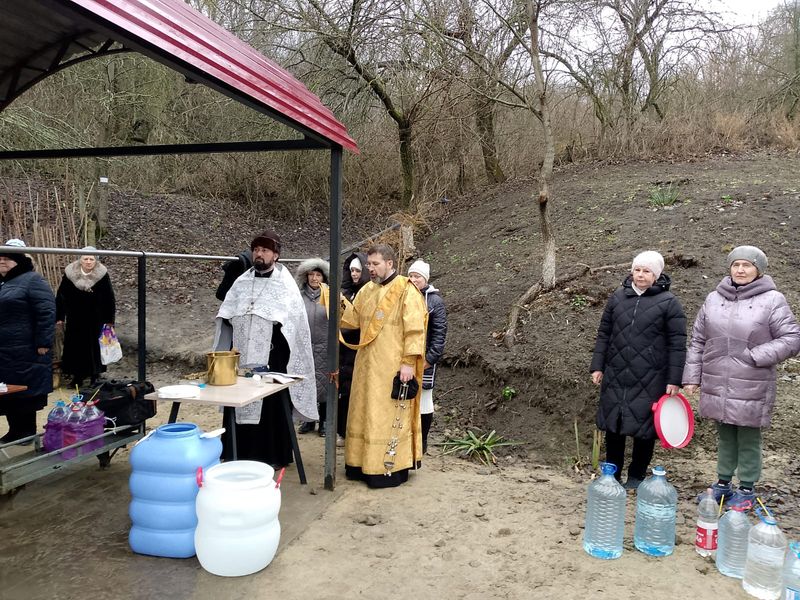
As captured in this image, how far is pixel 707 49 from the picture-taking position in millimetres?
Answer: 11977

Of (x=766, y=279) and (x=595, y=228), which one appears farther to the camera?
(x=595, y=228)

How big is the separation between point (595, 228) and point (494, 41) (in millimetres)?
3097

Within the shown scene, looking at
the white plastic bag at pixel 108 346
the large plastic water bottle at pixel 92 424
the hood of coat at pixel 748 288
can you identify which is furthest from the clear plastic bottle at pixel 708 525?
the white plastic bag at pixel 108 346

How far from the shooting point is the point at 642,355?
158 inches

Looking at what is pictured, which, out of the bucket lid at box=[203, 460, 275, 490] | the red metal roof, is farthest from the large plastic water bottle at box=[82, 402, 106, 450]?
the red metal roof

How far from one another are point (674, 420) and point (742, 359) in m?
0.57

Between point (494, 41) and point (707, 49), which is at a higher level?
point (707, 49)

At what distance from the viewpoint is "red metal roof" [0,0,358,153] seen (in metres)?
2.10

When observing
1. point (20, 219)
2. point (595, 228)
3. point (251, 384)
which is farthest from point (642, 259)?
point (20, 219)

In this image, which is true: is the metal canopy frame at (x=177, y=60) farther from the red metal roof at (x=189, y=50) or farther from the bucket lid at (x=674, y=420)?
the bucket lid at (x=674, y=420)

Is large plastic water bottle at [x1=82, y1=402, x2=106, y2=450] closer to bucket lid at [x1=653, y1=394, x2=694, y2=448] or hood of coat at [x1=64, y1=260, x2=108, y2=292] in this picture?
hood of coat at [x1=64, y1=260, x2=108, y2=292]

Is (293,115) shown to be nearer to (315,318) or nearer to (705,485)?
(315,318)

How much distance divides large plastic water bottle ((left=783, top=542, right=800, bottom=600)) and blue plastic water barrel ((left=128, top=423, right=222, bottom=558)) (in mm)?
2932

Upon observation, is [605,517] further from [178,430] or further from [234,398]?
[178,430]
